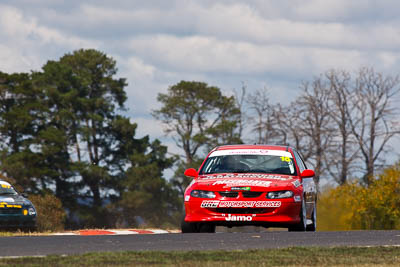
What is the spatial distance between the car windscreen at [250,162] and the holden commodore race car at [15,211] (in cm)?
792

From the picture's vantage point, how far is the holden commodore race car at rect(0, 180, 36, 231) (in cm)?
2258

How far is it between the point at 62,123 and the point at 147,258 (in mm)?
55164

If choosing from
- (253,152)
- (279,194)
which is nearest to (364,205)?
(253,152)

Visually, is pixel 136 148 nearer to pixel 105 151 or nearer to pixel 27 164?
pixel 105 151

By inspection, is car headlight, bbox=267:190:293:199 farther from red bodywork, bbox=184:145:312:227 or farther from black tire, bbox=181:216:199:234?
black tire, bbox=181:216:199:234

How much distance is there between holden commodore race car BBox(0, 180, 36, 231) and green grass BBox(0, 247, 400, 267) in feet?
39.8

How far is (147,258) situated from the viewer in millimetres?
10445

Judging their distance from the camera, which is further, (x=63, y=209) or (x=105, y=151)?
(x=105, y=151)

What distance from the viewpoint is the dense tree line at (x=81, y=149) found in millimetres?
62438

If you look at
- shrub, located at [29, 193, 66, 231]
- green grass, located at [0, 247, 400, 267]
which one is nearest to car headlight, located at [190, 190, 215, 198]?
green grass, located at [0, 247, 400, 267]

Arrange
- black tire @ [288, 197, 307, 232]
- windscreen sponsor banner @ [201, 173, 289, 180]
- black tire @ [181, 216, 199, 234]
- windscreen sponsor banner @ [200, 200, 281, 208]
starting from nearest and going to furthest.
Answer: windscreen sponsor banner @ [200, 200, 281, 208], black tire @ [288, 197, 307, 232], windscreen sponsor banner @ [201, 173, 289, 180], black tire @ [181, 216, 199, 234]

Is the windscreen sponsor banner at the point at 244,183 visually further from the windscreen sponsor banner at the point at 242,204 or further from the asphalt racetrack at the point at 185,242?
the asphalt racetrack at the point at 185,242


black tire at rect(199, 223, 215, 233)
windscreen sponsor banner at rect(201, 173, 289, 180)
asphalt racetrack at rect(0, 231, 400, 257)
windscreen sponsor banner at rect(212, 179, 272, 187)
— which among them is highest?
windscreen sponsor banner at rect(201, 173, 289, 180)

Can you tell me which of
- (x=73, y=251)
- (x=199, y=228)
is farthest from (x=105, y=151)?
(x=73, y=251)
